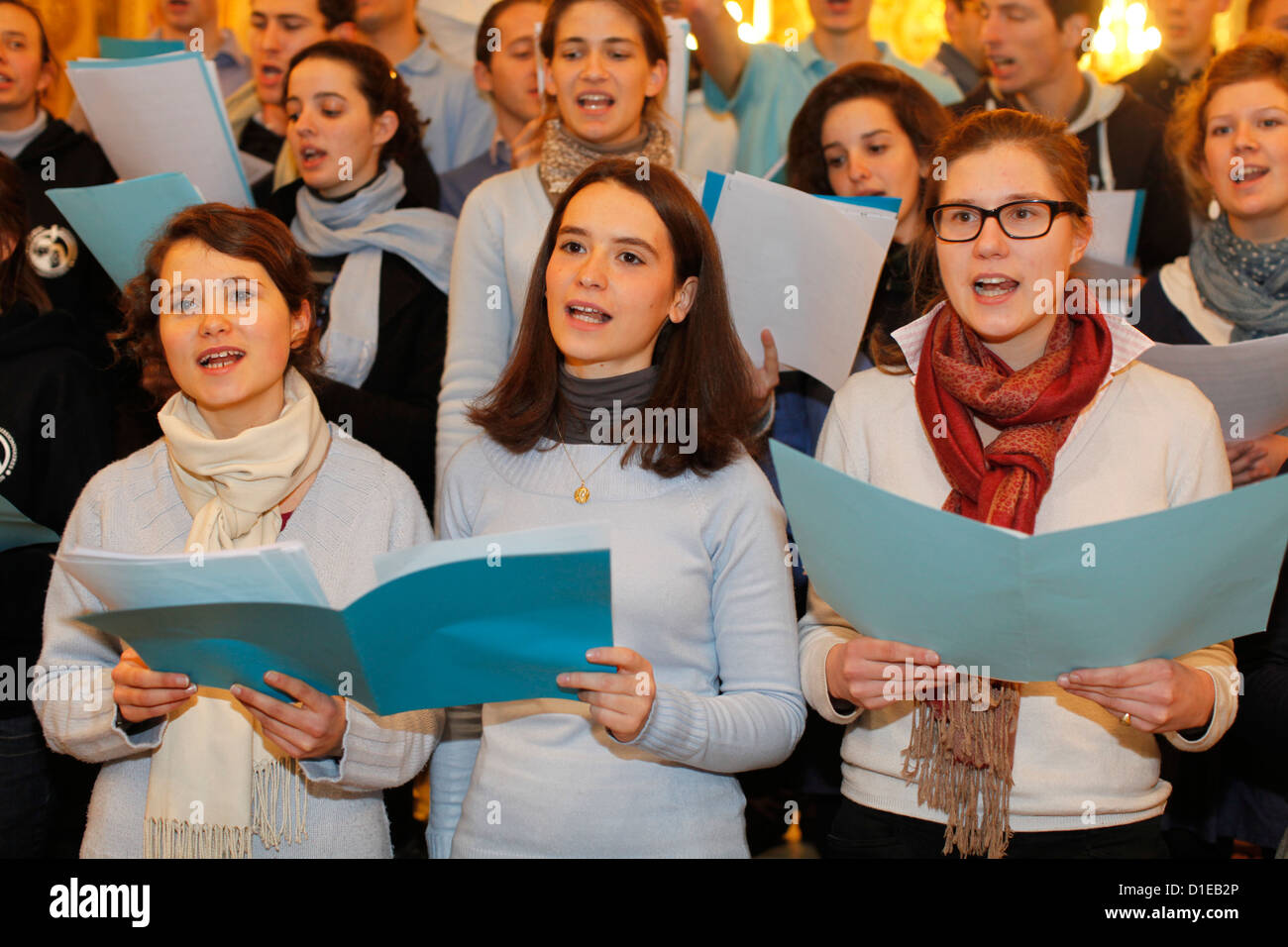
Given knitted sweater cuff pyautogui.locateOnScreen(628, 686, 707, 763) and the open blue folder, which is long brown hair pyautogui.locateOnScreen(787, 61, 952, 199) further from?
the open blue folder

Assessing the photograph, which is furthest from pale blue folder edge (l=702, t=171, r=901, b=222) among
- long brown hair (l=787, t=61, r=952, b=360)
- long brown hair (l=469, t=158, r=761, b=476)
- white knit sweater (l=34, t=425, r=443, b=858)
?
white knit sweater (l=34, t=425, r=443, b=858)

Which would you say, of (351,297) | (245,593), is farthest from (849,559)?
(351,297)

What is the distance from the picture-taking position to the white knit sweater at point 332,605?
1998mm

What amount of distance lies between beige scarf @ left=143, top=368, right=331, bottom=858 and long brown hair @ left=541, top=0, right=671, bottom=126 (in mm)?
1396

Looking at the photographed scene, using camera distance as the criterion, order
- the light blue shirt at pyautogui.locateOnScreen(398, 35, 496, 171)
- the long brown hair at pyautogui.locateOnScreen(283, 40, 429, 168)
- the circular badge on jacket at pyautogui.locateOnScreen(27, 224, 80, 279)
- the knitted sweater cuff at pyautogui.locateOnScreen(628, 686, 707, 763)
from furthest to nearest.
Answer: the light blue shirt at pyautogui.locateOnScreen(398, 35, 496, 171)
the long brown hair at pyautogui.locateOnScreen(283, 40, 429, 168)
the circular badge on jacket at pyautogui.locateOnScreen(27, 224, 80, 279)
the knitted sweater cuff at pyautogui.locateOnScreen(628, 686, 707, 763)

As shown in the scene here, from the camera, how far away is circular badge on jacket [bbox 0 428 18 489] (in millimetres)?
2531

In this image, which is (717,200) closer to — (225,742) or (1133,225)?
(1133,225)

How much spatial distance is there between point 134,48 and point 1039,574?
3138 millimetres

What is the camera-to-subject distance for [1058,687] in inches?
80.4

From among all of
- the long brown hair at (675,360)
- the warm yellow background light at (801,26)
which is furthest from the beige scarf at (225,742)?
the warm yellow background light at (801,26)

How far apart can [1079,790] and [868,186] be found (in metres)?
1.59
